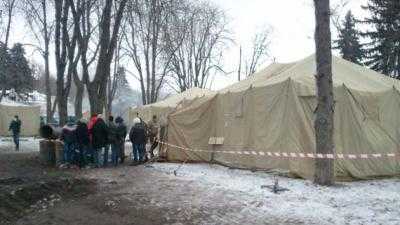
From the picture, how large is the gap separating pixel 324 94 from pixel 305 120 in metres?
2.01

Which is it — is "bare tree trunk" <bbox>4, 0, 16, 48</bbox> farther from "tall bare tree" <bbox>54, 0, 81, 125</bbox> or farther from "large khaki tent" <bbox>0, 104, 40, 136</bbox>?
"tall bare tree" <bbox>54, 0, 81, 125</bbox>

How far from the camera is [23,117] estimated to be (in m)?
44.8

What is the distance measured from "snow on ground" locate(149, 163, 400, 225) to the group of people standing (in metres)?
3.37

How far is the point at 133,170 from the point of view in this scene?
18.0 metres

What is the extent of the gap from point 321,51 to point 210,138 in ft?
23.7

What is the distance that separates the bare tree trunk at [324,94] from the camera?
13875 millimetres

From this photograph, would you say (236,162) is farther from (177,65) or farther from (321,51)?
(177,65)

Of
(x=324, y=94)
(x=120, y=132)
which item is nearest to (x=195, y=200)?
(x=324, y=94)

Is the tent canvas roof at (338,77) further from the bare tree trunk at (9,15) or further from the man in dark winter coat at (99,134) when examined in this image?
the bare tree trunk at (9,15)

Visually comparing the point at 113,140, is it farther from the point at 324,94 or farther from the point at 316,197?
the point at 316,197

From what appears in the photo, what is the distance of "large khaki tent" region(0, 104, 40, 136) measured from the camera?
43844 mm

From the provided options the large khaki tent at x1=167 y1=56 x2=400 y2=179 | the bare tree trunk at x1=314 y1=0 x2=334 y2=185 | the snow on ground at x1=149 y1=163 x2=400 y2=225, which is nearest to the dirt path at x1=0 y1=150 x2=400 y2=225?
the snow on ground at x1=149 y1=163 x2=400 y2=225

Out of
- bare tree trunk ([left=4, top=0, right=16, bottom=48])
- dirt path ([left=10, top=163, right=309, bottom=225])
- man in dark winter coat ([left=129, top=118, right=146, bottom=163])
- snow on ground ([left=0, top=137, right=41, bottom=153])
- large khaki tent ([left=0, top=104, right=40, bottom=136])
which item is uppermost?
bare tree trunk ([left=4, top=0, right=16, bottom=48])

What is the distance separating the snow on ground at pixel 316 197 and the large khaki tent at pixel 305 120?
0.64 meters
